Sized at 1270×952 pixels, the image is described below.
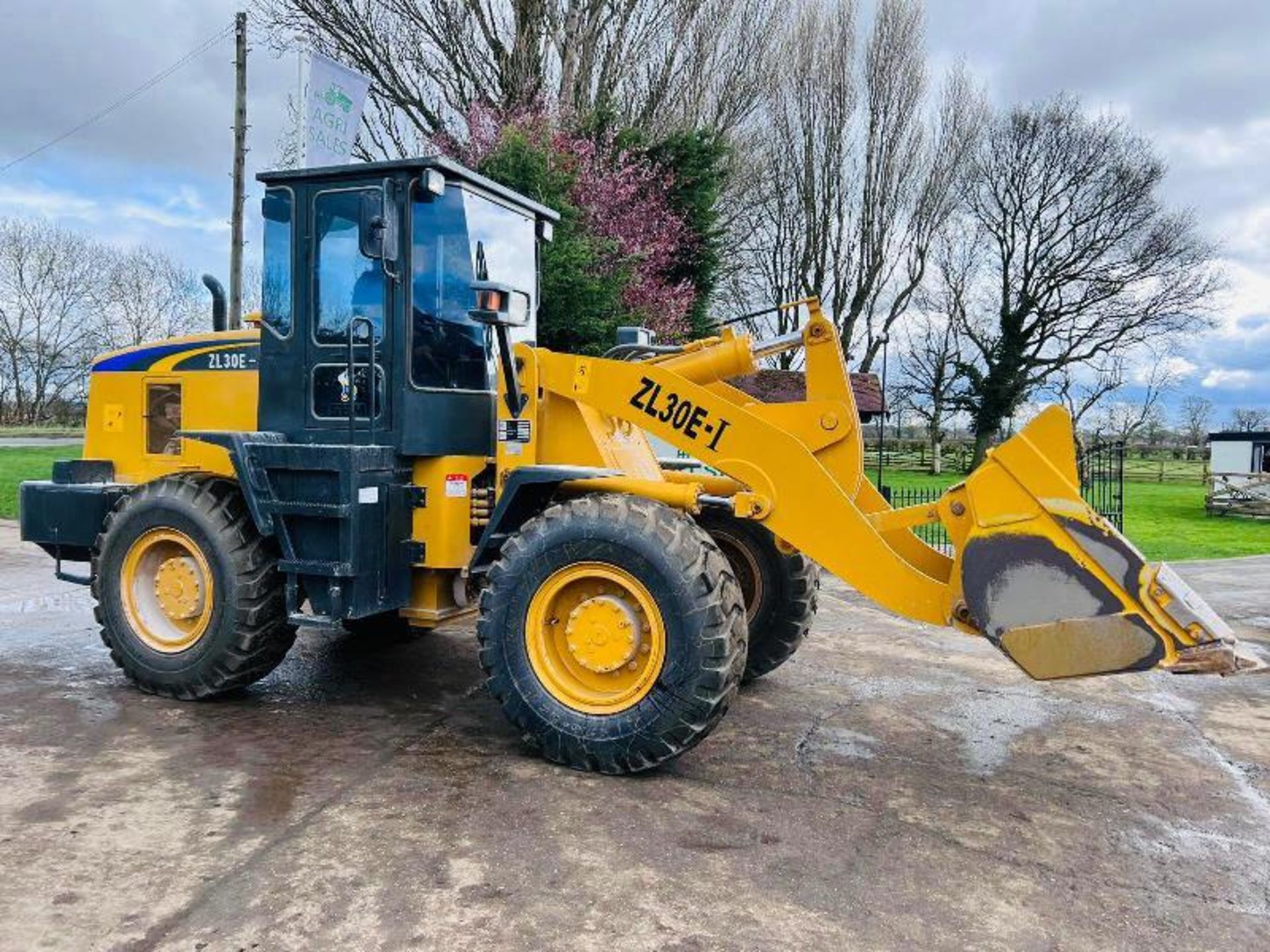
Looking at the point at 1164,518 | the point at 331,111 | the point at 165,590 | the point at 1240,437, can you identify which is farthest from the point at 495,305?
the point at 1240,437

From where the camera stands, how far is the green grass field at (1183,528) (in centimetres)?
1477

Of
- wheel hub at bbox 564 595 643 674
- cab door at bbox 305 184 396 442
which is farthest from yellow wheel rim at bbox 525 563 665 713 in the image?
cab door at bbox 305 184 396 442

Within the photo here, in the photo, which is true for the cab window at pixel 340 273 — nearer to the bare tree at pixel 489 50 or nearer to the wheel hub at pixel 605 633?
the wheel hub at pixel 605 633

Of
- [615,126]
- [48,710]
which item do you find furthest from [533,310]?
→ [615,126]

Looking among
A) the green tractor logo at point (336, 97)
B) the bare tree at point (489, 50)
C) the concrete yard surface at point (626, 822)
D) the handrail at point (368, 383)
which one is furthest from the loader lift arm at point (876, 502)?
the bare tree at point (489, 50)

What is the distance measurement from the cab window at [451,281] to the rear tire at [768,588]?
176cm

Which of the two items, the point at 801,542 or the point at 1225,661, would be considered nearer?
the point at 1225,661

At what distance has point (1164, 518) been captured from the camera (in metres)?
20.7

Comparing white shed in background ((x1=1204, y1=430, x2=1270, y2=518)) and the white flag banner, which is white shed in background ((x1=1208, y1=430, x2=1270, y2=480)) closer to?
white shed in background ((x1=1204, y1=430, x2=1270, y2=518))

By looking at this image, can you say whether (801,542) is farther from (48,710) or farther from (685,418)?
(48,710)

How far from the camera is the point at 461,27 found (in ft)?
62.4

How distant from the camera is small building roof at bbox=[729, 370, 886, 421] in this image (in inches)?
639

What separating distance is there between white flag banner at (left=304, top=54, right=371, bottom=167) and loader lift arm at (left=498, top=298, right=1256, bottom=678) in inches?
287

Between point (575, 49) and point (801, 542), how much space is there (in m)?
17.5
